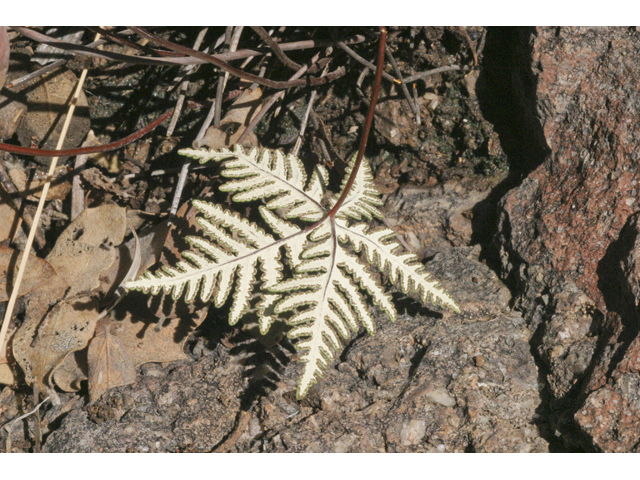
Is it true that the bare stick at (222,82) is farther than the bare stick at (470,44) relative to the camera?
No

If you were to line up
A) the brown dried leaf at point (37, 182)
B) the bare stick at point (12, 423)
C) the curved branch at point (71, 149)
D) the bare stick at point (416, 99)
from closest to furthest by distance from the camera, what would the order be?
the curved branch at point (71, 149), the bare stick at point (12, 423), the brown dried leaf at point (37, 182), the bare stick at point (416, 99)

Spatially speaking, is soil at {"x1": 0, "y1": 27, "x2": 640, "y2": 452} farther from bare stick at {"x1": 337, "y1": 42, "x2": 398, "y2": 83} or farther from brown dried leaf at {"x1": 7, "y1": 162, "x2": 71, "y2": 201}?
bare stick at {"x1": 337, "y1": 42, "x2": 398, "y2": 83}

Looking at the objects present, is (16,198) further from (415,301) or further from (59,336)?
(415,301)

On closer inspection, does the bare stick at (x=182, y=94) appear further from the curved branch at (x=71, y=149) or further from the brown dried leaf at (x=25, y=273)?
the brown dried leaf at (x=25, y=273)

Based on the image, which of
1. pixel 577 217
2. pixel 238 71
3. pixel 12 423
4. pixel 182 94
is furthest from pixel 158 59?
pixel 577 217

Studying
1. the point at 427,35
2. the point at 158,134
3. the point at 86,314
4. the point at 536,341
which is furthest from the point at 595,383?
the point at 158,134

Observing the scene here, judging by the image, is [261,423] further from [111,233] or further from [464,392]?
[111,233]

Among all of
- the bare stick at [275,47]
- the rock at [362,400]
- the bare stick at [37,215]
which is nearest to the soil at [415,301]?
the rock at [362,400]
